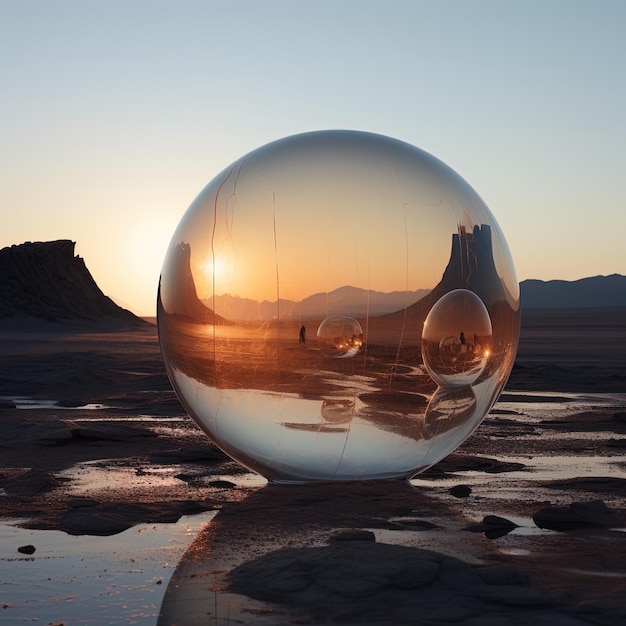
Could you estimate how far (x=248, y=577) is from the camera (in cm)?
522

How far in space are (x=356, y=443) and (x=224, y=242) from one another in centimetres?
158

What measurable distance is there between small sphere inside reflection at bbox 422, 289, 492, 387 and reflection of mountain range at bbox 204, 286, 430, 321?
23 cm

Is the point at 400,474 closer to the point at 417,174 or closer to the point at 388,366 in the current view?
the point at 388,366

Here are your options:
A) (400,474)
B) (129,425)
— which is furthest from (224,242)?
(129,425)

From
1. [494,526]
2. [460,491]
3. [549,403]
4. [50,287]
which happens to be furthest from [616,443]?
[50,287]

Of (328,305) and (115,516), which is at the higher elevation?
(328,305)

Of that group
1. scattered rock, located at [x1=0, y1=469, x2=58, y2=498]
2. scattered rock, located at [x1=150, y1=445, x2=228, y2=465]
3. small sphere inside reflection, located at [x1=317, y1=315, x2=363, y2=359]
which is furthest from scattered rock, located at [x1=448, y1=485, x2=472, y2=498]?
scattered rock, located at [x1=0, y1=469, x2=58, y2=498]

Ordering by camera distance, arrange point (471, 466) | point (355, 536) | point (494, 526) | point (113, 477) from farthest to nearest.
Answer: point (471, 466), point (113, 477), point (494, 526), point (355, 536)

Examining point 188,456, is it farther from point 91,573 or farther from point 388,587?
point 388,587

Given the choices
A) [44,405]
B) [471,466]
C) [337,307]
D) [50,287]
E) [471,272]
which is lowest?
[44,405]

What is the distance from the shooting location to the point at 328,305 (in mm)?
6445

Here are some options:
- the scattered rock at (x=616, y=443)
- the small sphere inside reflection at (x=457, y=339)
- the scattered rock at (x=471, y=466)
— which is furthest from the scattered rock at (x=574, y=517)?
the scattered rock at (x=616, y=443)

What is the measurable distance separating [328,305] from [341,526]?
1361mm

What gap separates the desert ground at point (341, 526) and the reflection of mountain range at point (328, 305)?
1.31 meters
